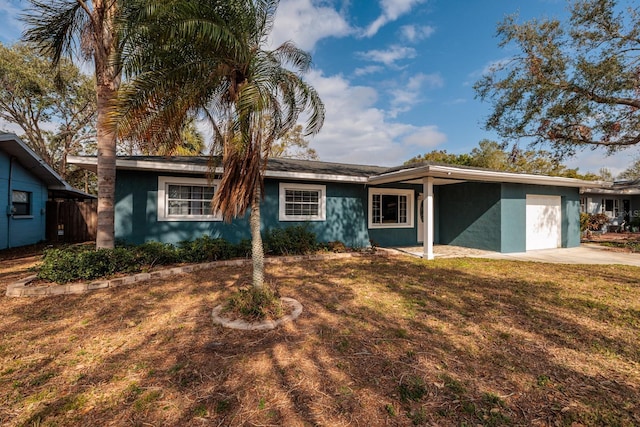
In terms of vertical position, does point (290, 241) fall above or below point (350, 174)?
below

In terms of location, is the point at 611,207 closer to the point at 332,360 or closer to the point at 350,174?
the point at 350,174

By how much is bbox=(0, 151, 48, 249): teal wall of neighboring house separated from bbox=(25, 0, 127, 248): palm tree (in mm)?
5808

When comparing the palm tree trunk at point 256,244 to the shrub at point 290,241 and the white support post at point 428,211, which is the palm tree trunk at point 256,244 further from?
the white support post at point 428,211

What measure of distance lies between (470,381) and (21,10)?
9.93 metres

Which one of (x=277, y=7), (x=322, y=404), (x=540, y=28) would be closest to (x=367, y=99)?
(x=540, y=28)

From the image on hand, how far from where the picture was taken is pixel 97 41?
5820mm

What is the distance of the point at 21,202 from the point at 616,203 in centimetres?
3234

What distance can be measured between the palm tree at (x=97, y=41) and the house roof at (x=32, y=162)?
172 inches

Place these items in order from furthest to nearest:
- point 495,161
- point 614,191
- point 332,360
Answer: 1. point 495,161
2. point 614,191
3. point 332,360

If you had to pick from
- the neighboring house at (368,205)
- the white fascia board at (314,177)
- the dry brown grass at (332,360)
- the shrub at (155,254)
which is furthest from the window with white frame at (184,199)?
the dry brown grass at (332,360)

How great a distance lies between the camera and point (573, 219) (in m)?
11.3

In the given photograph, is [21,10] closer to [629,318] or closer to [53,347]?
[53,347]

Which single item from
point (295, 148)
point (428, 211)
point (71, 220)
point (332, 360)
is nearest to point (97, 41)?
point (332, 360)

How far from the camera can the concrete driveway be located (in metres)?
8.34
